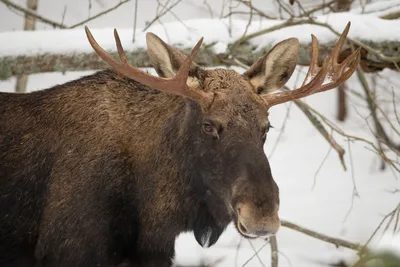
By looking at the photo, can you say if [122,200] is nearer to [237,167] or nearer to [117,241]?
[117,241]

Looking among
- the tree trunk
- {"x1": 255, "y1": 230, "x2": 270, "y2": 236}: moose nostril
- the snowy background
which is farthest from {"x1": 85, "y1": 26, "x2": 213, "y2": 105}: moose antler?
the tree trunk

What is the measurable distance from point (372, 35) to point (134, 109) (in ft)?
10.4

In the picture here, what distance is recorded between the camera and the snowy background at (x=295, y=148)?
6.17 m

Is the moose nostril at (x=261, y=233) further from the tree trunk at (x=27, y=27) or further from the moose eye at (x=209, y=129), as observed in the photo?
the tree trunk at (x=27, y=27)

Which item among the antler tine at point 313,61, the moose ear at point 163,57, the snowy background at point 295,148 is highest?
the antler tine at point 313,61

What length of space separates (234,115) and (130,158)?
81 centimetres

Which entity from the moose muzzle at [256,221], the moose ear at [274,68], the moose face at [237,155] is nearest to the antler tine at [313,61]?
the moose ear at [274,68]

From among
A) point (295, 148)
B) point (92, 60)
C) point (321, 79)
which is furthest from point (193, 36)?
point (295, 148)

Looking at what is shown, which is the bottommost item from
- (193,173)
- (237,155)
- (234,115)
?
(193,173)

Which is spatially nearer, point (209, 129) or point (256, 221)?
point (256, 221)

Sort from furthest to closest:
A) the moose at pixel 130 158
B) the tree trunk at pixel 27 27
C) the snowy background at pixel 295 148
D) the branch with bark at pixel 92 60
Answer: the tree trunk at pixel 27 27 → the snowy background at pixel 295 148 → the branch with bark at pixel 92 60 → the moose at pixel 130 158

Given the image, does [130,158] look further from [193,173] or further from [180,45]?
[180,45]

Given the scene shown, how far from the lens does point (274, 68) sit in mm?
3918

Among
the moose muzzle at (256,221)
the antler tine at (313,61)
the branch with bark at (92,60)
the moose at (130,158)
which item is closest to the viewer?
the moose muzzle at (256,221)
